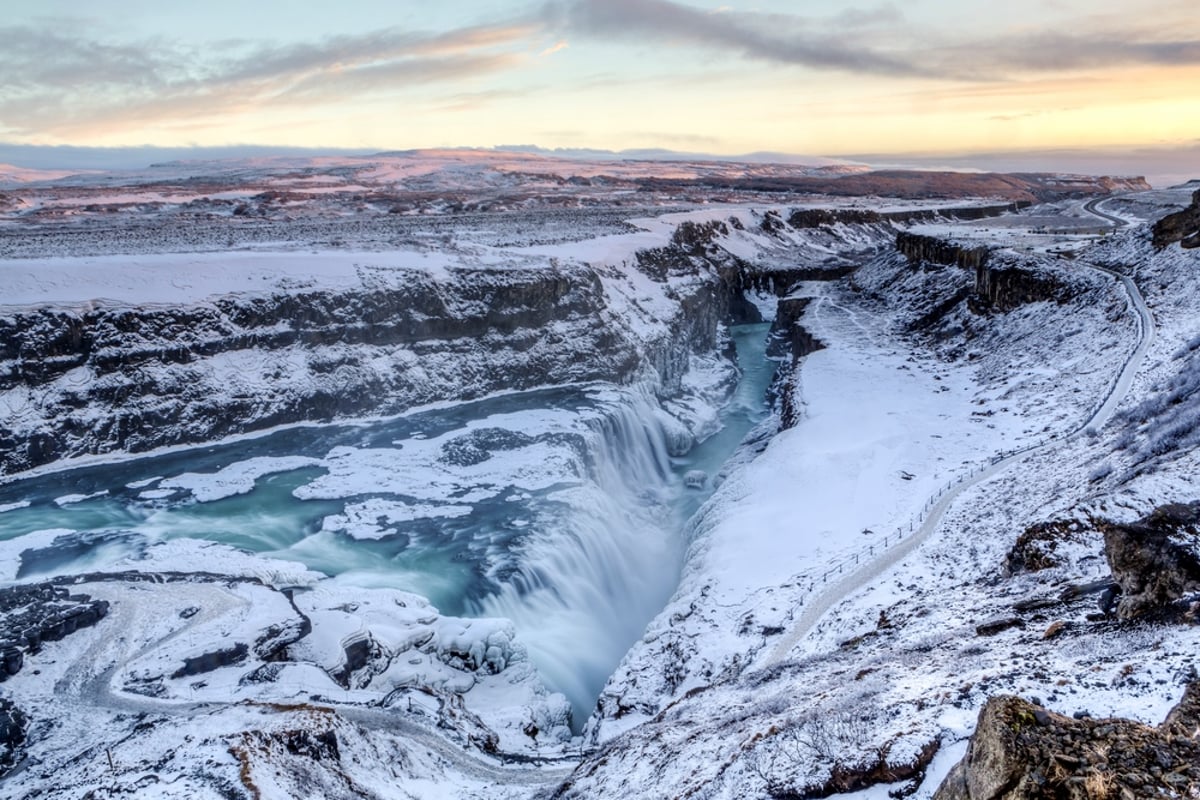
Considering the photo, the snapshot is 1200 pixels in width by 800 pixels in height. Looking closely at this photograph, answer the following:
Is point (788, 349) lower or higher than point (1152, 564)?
lower

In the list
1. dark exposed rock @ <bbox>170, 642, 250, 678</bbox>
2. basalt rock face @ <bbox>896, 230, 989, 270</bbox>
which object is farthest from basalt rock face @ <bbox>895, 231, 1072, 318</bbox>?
dark exposed rock @ <bbox>170, 642, 250, 678</bbox>

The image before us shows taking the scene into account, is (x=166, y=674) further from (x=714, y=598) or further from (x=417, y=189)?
(x=417, y=189)

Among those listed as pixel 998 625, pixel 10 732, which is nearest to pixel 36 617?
pixel 10 732

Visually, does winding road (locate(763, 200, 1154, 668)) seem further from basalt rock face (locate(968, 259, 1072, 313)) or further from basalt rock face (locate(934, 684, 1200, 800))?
basalt rock face (locate(934, 684, 1200, 800))

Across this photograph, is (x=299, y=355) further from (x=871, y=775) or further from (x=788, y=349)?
(x=788, y=349)

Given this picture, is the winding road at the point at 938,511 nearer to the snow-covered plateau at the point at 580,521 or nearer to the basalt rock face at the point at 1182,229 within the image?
the snow-covered plateau at the point at 580,521

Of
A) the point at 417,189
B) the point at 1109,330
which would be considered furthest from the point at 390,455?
the point at 417,189
